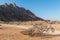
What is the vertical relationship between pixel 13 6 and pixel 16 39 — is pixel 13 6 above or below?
above

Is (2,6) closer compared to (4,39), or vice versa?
(4,39)

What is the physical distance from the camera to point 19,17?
50.8 meters

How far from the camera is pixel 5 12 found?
4919 centimetres

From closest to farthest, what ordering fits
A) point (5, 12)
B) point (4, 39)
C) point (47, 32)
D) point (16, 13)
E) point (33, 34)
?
1. point (4, 39)
2. point (33, 34)
3. point (47, 32)
4. point (5, 12)
5. point (16, 13)

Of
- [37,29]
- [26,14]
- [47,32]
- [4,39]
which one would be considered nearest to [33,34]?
[37,29]

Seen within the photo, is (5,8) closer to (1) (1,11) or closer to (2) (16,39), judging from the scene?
(1) (1,11)

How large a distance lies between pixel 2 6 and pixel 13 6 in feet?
12.3

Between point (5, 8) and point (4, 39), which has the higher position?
point (5, 8)

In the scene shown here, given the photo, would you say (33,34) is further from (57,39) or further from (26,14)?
(26,14)

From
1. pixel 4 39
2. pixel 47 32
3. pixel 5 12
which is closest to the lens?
pixel 4 39

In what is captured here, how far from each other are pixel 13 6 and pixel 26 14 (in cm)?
494

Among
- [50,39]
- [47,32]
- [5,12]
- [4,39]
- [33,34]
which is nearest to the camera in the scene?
[4,39]

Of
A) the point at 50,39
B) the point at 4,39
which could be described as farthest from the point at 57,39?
the point at 4,39

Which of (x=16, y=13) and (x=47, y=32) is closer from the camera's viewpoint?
(x=47, y=32)
